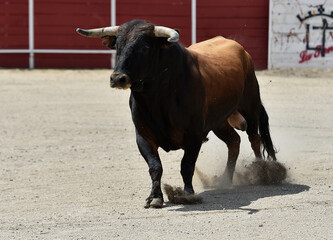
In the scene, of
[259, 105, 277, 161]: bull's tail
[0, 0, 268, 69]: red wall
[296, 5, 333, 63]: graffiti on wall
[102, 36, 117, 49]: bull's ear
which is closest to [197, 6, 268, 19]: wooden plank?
[0, 0, 268, 69]: red wall

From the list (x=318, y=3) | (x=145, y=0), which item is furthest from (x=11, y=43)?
(x=318, y=3)

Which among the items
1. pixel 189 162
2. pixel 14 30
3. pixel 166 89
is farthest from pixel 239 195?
pixel 14 30

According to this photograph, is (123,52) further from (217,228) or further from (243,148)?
(243,148)

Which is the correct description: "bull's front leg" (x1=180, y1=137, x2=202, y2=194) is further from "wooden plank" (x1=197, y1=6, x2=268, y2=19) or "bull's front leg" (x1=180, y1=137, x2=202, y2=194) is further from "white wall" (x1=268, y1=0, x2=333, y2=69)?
"wooden plank" (x1=197, y1=6, x2=268, y2=19)

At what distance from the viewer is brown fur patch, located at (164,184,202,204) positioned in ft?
18.8

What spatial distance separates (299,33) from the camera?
15656 mm

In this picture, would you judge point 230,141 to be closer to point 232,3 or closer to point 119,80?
point 119,80

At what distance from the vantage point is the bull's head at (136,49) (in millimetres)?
5537

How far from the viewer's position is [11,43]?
15.6 metres

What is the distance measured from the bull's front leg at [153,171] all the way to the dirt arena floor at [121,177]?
2.9 inches

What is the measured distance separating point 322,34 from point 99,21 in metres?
3.98

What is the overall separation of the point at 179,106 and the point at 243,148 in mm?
2563

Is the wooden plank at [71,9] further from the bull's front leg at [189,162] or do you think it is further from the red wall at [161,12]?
the bull's front leg at [189,162]

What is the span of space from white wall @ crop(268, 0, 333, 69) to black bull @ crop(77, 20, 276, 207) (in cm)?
919
